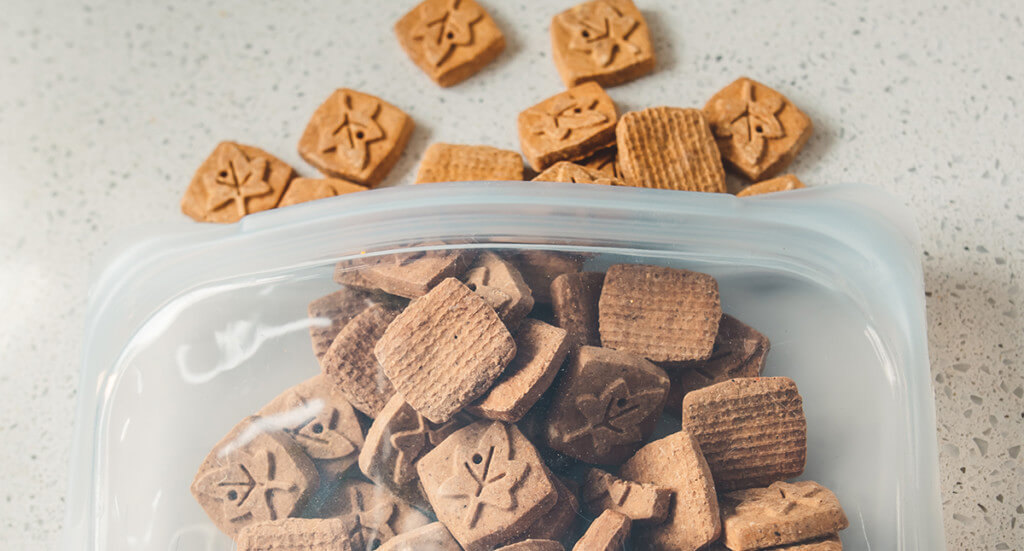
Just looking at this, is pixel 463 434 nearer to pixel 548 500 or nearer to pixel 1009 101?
pixel 548 500

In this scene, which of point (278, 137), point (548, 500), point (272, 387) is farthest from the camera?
point (278, 137)

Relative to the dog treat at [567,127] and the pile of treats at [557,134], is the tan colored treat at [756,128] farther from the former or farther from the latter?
the dog treat at [567,127]

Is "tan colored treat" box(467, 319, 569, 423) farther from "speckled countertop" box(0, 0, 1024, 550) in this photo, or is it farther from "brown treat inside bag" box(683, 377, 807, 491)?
"speckled countertop" box(0, 0, 1024, 550)

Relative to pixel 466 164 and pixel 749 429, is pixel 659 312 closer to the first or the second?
pixel 749 429

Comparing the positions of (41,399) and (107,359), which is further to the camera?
(41,399)

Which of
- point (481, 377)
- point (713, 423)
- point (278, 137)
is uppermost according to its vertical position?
point (278, 137)

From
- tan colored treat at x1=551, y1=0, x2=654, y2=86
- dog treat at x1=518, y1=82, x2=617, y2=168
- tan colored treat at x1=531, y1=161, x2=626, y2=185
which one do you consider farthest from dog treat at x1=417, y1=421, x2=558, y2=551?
tan colored treat at x1=551, y1=0, x2=654, y2=86

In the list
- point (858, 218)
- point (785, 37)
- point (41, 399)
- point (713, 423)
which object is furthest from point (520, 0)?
point (41, 399)
